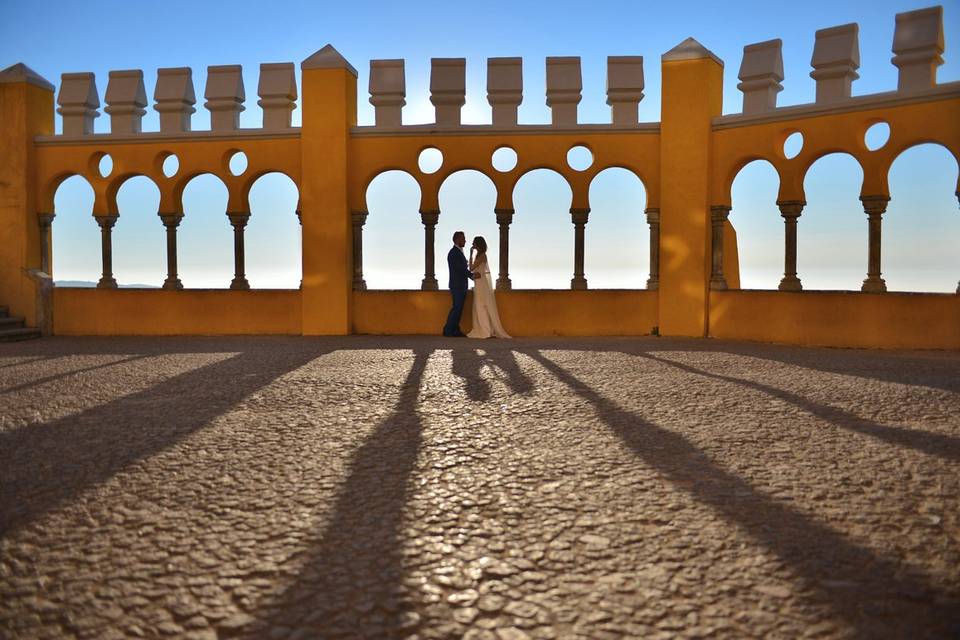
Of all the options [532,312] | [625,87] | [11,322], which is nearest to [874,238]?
[625,87]

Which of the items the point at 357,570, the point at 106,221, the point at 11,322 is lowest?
the point at 357,570

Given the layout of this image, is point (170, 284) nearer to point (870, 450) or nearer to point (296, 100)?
point (296, 100)

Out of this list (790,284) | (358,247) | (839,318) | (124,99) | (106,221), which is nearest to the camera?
(839,318)

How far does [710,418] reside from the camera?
15.4 feet

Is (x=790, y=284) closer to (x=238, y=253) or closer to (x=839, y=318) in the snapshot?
(x=839, y=318)

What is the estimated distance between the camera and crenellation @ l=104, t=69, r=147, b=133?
500 inches

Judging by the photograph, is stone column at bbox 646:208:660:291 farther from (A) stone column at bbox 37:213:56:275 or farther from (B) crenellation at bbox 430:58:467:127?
(A) stone column at bbox 37:213:56:275

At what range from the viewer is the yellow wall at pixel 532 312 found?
37.8 feet

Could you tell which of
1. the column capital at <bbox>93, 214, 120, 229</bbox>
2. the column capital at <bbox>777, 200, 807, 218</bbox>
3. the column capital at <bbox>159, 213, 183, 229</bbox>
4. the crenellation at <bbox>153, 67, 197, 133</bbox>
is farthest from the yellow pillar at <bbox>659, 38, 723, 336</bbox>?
the column capital at <bbox>93, 214, 120, 229</bbox>

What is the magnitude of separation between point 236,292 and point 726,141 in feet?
29.7

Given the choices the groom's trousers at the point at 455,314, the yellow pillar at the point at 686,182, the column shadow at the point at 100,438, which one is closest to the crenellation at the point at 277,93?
the groom's trousers at the point at 455,314

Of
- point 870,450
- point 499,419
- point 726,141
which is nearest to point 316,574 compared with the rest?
point 499,419

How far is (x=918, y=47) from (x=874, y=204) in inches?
90.3

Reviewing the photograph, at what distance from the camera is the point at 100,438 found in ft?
13.8
